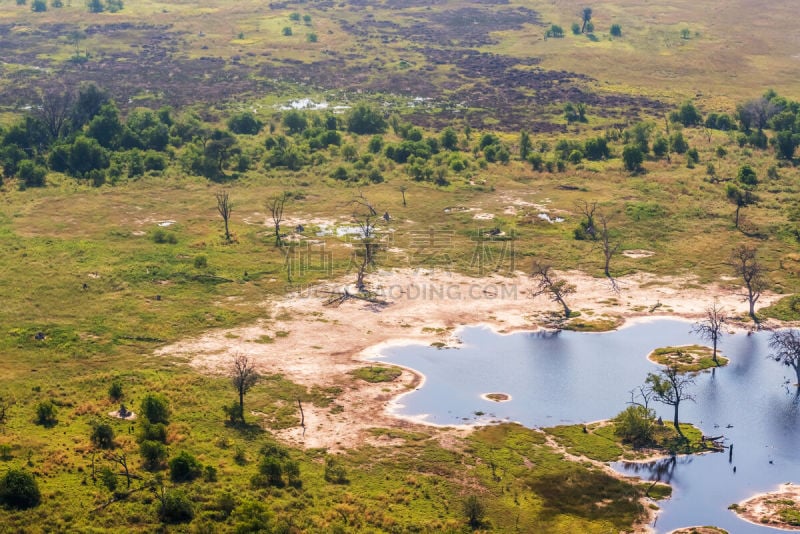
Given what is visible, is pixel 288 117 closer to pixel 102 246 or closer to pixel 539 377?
pixel 102 246

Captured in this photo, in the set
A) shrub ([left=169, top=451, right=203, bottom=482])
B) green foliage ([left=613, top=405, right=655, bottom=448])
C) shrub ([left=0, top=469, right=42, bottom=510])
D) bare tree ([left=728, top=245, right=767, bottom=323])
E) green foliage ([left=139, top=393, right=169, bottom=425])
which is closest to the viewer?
shrub ([left=0, top=469, right=42, bottom=510])

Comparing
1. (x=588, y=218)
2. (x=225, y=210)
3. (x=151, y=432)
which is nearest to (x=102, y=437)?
(x=151, y=432)

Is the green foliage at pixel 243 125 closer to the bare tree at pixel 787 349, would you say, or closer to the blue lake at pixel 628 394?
the blue lake at pixel 628 394

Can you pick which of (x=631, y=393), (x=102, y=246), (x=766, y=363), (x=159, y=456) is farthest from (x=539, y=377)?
(x=102, y=246)

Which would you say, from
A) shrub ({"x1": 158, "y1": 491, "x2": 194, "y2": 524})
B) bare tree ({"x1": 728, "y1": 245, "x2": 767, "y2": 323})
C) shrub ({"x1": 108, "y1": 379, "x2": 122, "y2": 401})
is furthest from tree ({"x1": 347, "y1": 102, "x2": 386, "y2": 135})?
shrub ({"x1": 158, "y1": 491, "x2": 194, "y2": 524})

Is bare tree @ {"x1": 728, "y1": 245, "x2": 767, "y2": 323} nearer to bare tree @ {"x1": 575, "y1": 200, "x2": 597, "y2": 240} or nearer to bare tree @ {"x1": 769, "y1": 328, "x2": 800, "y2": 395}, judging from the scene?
bare tree @ {"x1": 769, "y1": 328, "x2": 800, "y2": 395}
